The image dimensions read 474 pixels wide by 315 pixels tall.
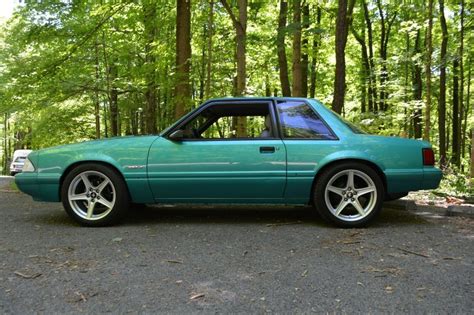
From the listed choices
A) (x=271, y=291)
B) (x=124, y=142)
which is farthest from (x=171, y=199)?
(x=271, y=291)

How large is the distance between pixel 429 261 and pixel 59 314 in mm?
2870

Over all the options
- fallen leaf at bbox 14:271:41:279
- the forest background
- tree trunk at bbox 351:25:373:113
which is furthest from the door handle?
tree trunk at bbox 351:25:373:113

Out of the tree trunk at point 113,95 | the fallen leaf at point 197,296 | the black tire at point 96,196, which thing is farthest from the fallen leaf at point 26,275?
the tree trunk at point 113,95

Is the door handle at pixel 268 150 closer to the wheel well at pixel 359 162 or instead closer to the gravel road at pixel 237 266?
the wheel well at pixel 359 162

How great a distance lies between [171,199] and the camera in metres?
5.03

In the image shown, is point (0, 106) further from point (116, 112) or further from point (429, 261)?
point (429, 261)

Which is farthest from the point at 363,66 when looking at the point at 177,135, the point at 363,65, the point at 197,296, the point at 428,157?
the point at 197,296

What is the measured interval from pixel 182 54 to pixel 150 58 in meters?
7.31

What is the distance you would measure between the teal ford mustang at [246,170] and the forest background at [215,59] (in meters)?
3.23

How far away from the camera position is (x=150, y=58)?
17109mm

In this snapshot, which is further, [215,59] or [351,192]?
[215,59]

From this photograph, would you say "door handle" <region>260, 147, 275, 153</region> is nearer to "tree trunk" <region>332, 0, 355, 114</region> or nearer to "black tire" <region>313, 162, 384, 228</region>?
"black tire" <region>313, 162, 384, 228</region>

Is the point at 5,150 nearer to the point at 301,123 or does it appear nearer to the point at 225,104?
the point at 225,104

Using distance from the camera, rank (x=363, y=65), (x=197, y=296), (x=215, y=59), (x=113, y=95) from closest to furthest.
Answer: (x=197, y=296)
(x=215, y=59)
(x=113, y=95)
(x=363, y=65)
